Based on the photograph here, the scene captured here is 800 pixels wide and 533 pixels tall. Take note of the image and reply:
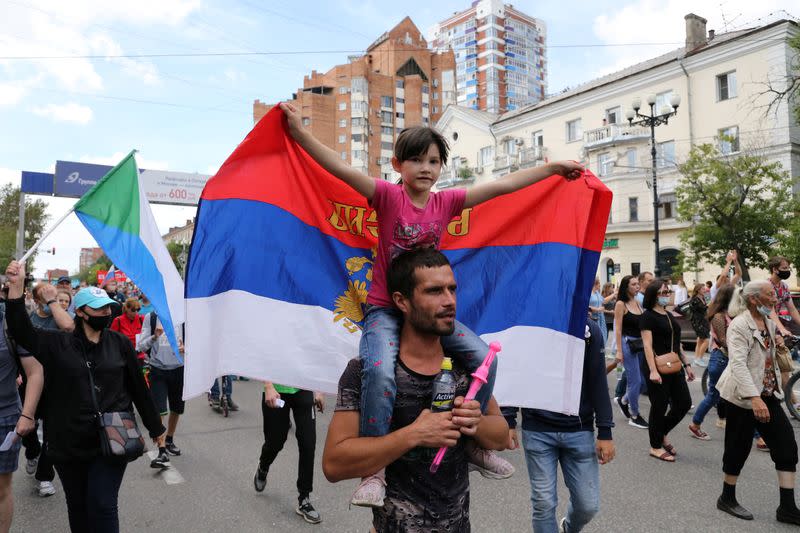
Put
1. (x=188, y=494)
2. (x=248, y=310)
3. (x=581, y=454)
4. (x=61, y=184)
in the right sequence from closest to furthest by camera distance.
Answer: (x=248, y=310), (x=581, y=454), (x=188, y=494), (x=61, y=184)

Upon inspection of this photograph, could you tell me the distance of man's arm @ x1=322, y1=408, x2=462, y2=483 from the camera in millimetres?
1974

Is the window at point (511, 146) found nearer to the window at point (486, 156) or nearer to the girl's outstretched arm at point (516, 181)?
the window at point (486, 156)

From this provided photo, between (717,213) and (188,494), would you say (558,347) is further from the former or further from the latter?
(717,213)

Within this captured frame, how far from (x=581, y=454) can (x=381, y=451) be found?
7.42ft

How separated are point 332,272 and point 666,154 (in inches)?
1498

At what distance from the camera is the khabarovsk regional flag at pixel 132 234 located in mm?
4797

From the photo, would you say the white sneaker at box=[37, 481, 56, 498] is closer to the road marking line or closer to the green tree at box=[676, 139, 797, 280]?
the road marking line

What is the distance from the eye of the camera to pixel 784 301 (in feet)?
30.3

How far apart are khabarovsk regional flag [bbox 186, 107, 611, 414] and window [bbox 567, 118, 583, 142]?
41221 mm

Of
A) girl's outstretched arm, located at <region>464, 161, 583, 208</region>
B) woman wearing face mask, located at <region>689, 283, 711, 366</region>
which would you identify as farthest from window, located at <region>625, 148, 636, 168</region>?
girl's outstretched arm, located at <region>464, 161, 583, 208</region>

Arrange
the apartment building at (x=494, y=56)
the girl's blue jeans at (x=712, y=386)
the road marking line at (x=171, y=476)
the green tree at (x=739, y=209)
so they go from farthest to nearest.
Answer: the apartment building at (x=494, y=56)
the green tree at (x=739, y=209)
the girl's blue jeans at (x=712, y=386)
the road marking line at (x=171, y=476)

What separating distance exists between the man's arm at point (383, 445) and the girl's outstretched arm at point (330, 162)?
1.13m

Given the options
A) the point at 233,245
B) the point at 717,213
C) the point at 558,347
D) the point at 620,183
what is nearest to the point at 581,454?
the point at 558,347

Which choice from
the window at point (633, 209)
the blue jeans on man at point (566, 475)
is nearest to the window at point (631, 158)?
the window at point (633, 209)
